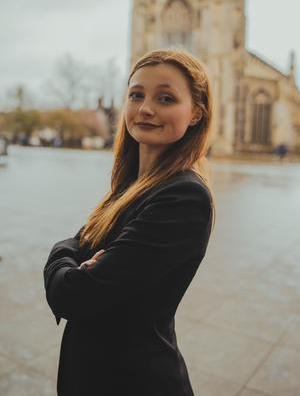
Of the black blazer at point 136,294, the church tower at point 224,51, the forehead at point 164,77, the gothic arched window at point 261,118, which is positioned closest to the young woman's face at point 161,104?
the forehead at point 164,77

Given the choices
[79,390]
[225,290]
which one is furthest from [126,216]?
[225,290]

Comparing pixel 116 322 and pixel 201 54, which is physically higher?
pixel 201 54

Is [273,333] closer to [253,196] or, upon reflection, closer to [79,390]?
[79,390]

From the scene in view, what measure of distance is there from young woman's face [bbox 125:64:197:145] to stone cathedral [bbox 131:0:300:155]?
41530mm

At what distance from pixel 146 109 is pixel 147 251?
1.38 feet

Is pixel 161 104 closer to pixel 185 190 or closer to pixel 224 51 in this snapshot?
pixel 185 190

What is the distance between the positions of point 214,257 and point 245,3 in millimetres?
44483

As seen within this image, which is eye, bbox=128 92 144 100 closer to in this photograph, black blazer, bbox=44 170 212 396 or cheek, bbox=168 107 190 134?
cheek, bbox=168 107 190 134

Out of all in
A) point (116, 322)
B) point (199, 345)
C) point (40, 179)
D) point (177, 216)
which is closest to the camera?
point (177, 216)

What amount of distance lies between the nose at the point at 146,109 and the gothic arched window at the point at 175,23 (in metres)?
47.4

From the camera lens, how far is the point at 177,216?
1.17m

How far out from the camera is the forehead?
4.30 feet

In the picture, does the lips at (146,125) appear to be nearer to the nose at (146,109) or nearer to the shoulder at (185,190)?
the nose at (146,109)

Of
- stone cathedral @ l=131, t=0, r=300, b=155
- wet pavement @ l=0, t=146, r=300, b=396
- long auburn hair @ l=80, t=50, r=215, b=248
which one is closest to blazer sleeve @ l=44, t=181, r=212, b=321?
long auburn hair @ l=80, t=50, r=215, b=248
